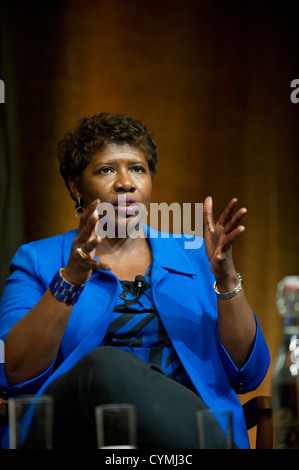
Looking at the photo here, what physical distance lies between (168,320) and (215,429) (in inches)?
35.1

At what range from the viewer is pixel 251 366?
186 cm

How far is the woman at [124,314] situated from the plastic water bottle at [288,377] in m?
0.26

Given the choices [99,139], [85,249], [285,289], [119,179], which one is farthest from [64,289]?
[285,289]

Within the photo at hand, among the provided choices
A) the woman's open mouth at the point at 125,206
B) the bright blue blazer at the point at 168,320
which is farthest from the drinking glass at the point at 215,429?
the woman's open mouth at the point at 125,206

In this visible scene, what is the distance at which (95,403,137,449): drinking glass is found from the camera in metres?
1.03

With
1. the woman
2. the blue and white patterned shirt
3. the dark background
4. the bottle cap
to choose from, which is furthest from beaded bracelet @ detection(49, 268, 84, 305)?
the dark background

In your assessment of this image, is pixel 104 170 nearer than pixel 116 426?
No

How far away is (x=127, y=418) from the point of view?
1028 millimetres

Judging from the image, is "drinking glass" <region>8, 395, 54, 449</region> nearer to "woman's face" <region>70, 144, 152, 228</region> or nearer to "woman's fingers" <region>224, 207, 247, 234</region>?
"woman's fingers" <region>224, 207, 247, 234</region>

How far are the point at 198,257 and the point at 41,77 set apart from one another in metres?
1.12

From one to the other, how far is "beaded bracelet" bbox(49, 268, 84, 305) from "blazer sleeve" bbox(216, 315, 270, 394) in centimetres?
46

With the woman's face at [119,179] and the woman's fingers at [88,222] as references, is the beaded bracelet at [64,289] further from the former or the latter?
the woman's face at [119,179]

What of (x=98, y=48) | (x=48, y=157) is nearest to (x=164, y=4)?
(x=98, y=48)

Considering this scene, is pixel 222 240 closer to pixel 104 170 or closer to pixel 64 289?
pixel 64 289
